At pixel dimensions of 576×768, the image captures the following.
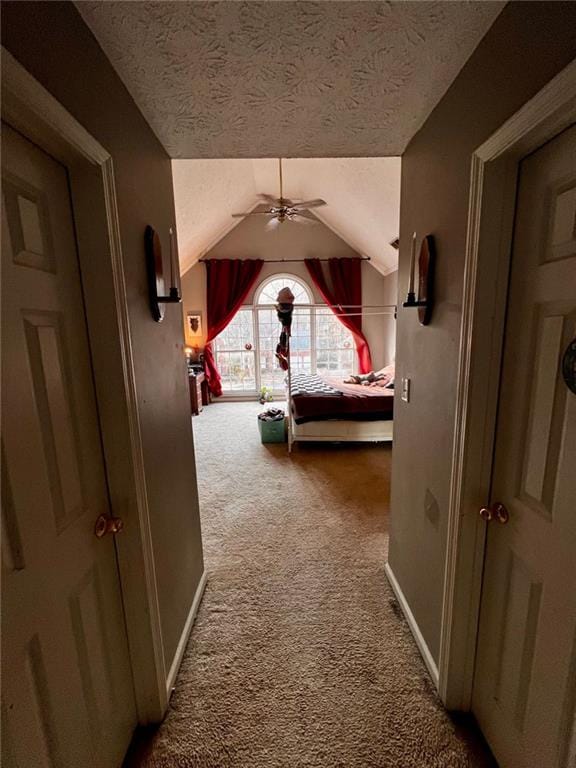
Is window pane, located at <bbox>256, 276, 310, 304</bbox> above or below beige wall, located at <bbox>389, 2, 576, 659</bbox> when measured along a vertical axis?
above

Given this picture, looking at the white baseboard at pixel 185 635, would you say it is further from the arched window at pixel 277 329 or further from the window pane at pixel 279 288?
the window pane at pixel 279 288

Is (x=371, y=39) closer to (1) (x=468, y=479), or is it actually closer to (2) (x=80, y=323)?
(2) (x=80, y=323)

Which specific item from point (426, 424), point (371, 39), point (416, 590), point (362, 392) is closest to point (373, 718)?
point (416, 590)

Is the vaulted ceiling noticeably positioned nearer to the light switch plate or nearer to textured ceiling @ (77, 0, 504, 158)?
textured ceiling @ (77, 0, 504, 158)

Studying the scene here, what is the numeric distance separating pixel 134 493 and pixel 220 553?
1316mm

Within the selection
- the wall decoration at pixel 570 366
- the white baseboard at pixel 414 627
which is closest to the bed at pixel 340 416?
the white baseboard at pixel 414 627

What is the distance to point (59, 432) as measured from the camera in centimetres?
81

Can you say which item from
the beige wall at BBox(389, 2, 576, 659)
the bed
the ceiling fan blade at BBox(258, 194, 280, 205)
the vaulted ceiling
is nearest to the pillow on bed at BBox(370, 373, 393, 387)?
the bed

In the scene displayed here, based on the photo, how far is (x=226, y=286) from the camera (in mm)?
5988

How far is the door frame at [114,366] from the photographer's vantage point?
75 cm

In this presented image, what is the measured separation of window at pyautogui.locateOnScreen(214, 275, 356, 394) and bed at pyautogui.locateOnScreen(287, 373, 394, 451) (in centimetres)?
268

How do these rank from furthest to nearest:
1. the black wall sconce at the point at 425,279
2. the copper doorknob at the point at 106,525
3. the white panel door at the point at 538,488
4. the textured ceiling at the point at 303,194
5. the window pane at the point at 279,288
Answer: the window pane at the point at 279,288 → the textured ceiling at the point at 303,194 → the black wall sconce at the point at 425,279 → the copper doorknob at the point at 106,525 → the white panel door at the point at 538,488

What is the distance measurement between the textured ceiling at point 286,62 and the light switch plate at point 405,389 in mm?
1049

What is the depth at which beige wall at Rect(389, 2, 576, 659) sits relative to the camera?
733mm
